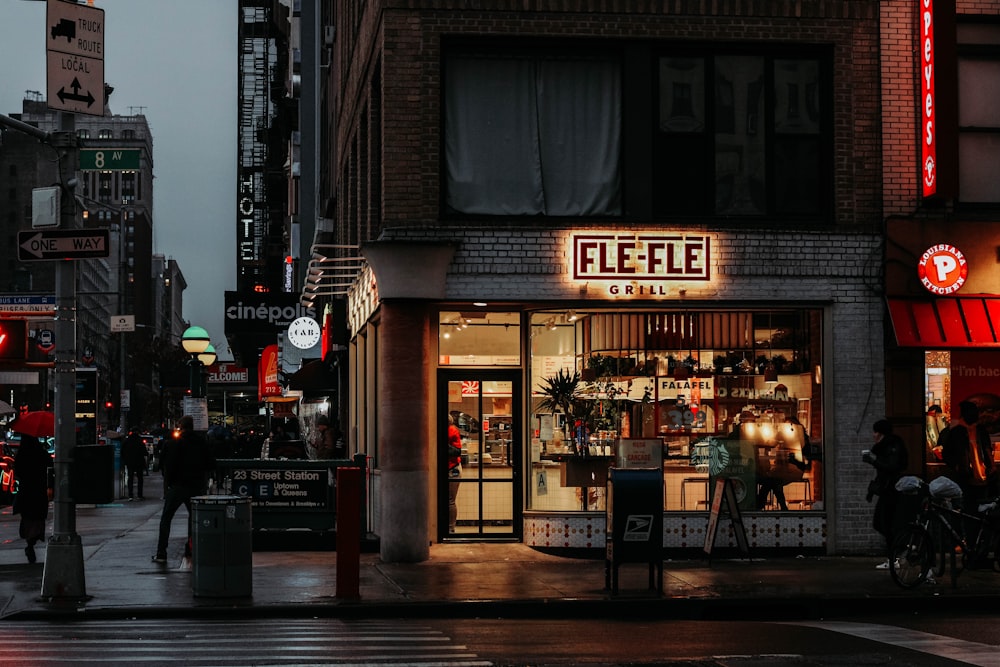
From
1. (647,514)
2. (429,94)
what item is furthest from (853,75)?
(647,514)

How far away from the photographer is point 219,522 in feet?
48.0

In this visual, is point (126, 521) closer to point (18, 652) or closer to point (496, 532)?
point (496, 532)

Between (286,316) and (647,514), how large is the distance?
24.0 metres

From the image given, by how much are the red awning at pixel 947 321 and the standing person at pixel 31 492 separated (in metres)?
11.8

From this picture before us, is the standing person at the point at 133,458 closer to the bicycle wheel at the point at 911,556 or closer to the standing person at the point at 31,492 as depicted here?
the standing person at the point at 31,492

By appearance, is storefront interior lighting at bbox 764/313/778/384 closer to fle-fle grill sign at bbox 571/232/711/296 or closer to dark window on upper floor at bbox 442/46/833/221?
fle-fle grill sign at bbox 571/232/711/296

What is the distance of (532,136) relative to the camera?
18.4 meters

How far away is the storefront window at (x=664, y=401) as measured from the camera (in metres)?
18.5

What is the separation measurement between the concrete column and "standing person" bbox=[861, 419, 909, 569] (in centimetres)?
568

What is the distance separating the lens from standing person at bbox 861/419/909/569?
16.9 meters

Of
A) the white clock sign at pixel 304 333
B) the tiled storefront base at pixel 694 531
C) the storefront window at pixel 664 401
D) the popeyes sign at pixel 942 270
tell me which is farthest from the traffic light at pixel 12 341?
the white clock sign at pixel 304 333

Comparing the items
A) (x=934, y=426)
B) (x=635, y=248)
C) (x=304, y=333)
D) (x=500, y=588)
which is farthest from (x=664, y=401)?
(x=304, y=333)

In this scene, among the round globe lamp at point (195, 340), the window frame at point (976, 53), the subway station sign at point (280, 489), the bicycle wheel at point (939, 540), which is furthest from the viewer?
the round globe lamp at point (195, 340)

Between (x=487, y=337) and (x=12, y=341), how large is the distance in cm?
668
